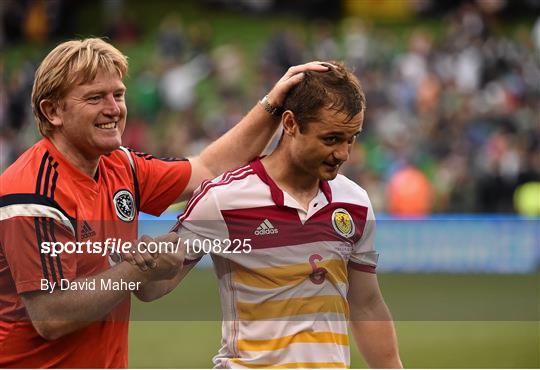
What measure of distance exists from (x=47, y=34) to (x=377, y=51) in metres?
7.14

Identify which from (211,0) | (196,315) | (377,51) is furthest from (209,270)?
(211,0)

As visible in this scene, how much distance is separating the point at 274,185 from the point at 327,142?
0.29 metres

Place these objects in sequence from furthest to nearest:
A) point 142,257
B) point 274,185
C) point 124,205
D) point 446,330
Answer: point 446,330, point 124,205, point 274,185, point 142,257

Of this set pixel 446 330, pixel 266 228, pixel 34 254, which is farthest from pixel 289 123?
pixel 446 330

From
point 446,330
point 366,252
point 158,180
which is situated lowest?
point 366,252

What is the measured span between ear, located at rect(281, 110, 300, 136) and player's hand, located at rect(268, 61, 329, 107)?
0.13 metres

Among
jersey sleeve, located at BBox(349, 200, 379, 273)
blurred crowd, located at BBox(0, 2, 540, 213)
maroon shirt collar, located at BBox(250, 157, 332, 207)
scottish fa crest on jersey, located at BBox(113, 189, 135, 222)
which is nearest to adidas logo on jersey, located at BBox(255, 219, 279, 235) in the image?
maroon shirt collar, located at BBox(250, 157, 332, 207)

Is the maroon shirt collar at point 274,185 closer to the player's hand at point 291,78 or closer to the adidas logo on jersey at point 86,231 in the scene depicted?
the player's hand at point 291,78

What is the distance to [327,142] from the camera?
407cm

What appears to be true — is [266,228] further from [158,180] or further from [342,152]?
[158,180]

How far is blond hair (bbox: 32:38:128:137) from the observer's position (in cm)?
414

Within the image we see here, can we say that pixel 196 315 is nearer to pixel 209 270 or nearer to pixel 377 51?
pixel 209 270

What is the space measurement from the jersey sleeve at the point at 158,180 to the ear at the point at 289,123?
752 mm

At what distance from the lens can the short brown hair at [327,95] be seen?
160 inches
